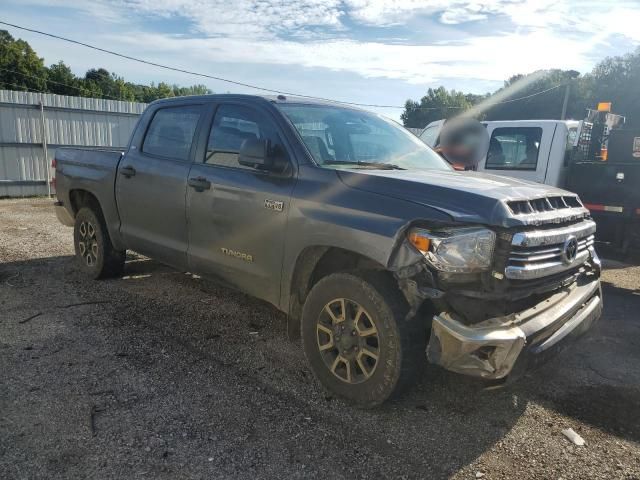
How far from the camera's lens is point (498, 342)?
2584 millimetres

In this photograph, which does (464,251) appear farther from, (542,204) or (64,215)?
(64,215)

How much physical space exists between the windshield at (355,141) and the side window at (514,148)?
4.04m

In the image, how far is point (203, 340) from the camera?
13.6ft

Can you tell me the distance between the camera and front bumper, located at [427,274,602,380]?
261cm

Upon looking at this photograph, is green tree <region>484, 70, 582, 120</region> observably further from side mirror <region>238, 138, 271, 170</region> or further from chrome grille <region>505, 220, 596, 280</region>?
side mirror <region>238, 138, 271, 170</region>

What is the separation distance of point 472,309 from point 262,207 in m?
1.64

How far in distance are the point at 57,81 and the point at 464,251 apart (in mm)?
60424

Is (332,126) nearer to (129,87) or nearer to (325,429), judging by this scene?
(325,429)

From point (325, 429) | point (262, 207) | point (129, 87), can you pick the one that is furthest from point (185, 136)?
point (129, 87)

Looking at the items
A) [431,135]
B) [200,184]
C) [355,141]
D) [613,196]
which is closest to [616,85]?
[431,135]

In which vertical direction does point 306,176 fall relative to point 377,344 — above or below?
above

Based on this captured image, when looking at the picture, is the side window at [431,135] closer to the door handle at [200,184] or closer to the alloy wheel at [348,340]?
the door handle at [200,184]

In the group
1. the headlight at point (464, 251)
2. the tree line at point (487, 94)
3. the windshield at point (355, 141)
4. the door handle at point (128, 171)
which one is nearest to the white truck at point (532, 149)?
the windshield at point (355, 141)

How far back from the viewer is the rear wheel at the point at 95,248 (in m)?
5.51
